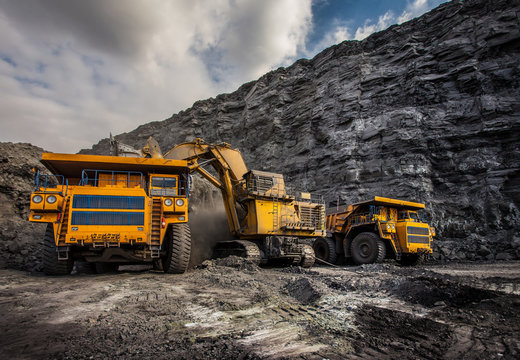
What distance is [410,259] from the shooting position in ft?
46.8

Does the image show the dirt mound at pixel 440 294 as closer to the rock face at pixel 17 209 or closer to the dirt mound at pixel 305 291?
the dirt mound at pixel 305 291

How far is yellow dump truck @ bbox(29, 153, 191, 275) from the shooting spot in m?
7.02

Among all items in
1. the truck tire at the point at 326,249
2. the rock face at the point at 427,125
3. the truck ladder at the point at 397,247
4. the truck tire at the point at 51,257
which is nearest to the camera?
the truck tire at the point at 51,257

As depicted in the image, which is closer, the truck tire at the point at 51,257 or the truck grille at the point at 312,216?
the truck tire at the point at 51,257

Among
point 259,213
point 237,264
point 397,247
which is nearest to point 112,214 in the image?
point 237,264

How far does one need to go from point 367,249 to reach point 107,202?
10.9 m

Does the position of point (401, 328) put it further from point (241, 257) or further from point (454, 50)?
point (454, 50)

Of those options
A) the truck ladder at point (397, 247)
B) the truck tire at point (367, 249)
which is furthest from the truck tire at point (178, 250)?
the truck ladder at point (397, 247)

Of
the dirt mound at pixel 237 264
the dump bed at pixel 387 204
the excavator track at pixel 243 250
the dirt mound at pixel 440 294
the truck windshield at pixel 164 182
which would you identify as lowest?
the dirt mound at pixel 440 294

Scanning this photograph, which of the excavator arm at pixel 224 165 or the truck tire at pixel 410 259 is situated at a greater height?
the excavator arm at pixel 224 165

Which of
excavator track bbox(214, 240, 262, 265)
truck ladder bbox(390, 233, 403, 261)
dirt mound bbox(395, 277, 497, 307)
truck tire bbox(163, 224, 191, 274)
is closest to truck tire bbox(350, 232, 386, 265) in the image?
truck ladder bbox(390, 233, 403, 261)

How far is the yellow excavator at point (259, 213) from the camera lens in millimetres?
11391

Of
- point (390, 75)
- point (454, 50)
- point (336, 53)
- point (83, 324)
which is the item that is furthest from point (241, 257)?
point (336, 53)

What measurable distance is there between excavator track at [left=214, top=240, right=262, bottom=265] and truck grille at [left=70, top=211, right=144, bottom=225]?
165 inches
